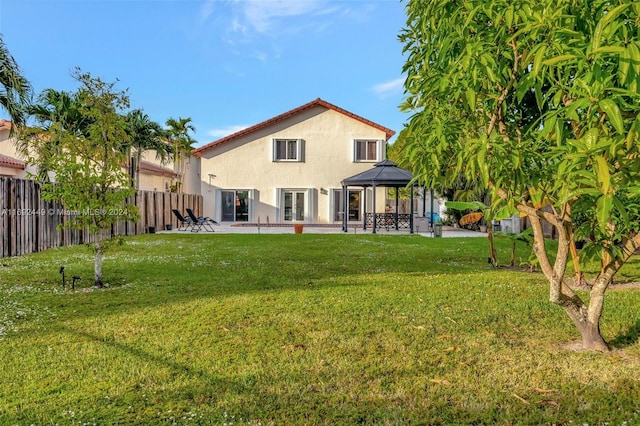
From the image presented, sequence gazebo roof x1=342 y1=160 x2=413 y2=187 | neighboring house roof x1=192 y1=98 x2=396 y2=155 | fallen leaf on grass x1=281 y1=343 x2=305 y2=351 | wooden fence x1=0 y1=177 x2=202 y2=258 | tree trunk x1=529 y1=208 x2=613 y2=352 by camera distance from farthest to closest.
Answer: neighboring house roof x1=192 y1=98 x2=396 y2=155 → gazebo roof x1=342 y1=160 x2=413 y2=187 → wooden fence x1=0 y1=177 x2=202 y2=258 → fallen leaf on grass x1=281 y1=343 x2=305 y2=351 → tree trunk x1=529 y1=208 x2=613 y2=352

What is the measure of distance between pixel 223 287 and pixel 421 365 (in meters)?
4.30

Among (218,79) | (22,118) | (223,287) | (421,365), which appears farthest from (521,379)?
(218,79)

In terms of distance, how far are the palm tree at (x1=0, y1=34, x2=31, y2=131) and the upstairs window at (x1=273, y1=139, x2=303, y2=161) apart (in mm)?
17189

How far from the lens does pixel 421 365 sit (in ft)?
12.5

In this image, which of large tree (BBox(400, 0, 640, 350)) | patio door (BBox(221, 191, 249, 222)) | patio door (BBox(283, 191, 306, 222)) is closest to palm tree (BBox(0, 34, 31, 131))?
large tree (BBox(400, 0, 640, 350))

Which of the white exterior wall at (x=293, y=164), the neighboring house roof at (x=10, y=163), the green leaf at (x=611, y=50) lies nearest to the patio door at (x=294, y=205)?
the white exterior wall at (x=293, y=164)

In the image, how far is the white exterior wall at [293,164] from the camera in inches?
1098

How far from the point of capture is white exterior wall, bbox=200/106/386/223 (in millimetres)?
27891

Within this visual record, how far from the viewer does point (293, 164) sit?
2794 cm

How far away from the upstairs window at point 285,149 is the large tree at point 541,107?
78.9ft

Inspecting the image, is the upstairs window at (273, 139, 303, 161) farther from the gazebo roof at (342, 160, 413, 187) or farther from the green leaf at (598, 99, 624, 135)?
the green leaf at (598, 99, 624, 135)

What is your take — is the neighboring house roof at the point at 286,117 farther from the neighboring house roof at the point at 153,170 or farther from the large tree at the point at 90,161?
the large tree at the point at 90,161

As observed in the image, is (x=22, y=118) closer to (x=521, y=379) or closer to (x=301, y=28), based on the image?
(x=301, y=28)

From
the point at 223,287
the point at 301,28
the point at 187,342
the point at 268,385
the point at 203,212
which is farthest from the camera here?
the point at 203,212
